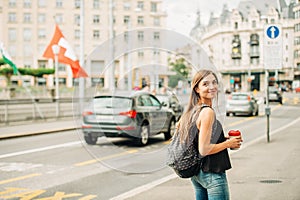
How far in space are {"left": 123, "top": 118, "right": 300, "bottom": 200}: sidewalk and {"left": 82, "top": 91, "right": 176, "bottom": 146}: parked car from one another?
112 centimetres

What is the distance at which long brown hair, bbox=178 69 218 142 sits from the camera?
3.81m

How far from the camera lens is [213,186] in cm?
389

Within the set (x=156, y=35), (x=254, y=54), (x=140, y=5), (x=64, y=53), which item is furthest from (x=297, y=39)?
(x=64, y=53)

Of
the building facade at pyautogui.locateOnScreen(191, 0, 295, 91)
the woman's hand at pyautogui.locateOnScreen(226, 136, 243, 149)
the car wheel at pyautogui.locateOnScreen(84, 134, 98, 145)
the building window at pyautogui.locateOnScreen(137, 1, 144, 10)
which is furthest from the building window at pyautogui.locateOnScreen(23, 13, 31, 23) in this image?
the woman's hand at pyautogui.locateOnScreen(226, 136, 243, 149)

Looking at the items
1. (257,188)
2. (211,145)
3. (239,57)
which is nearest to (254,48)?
(239,57)

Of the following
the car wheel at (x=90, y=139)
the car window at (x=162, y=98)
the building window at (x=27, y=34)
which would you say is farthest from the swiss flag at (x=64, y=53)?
the building window at (x=27, y=34)

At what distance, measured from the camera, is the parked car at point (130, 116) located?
5.77m

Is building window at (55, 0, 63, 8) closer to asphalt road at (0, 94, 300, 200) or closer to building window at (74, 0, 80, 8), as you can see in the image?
building window at (74, 0, 80, 8)

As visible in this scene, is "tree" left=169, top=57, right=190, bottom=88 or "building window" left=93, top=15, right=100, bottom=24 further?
"building window" left=93, top=15, right=100, bottom=24

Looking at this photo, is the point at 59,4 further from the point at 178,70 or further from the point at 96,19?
the point at 178,70

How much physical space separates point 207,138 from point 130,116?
2985 millimetres

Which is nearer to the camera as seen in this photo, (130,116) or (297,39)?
(297,39)

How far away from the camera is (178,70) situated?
4.22 m

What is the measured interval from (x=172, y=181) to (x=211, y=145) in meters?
4.68
